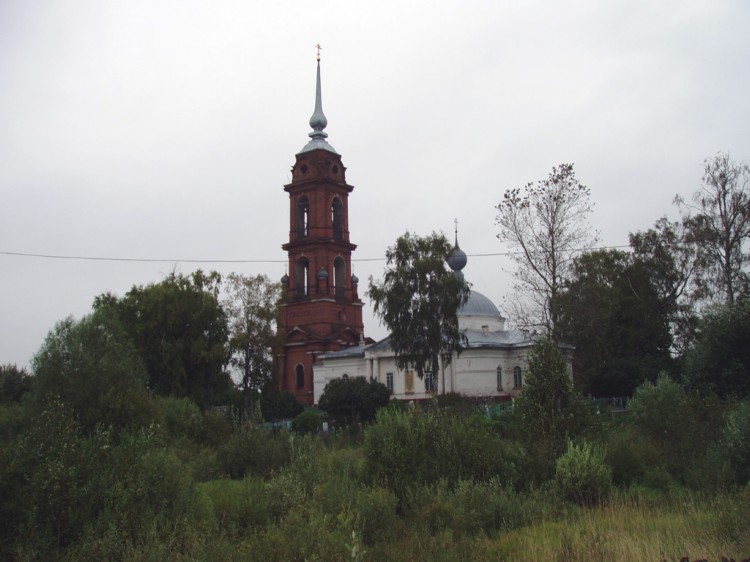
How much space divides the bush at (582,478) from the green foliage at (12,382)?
33673 mm

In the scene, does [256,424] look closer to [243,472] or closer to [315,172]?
[243,472]

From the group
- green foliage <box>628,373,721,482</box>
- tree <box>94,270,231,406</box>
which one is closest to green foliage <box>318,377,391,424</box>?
tree <box>94,270,231,406</box>

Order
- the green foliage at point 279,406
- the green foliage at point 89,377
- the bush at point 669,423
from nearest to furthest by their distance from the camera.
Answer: the green foliage at point 89,377 < the bush at point 669,423 < the green foliage at point 279,406

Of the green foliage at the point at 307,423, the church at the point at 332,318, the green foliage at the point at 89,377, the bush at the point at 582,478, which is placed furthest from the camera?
the church at the point at 332,318

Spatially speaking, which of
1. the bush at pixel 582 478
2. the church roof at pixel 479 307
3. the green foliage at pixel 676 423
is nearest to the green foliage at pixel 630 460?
the green foliage at pixel 676 423

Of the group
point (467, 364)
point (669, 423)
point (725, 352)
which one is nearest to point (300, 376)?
point (467, 364)

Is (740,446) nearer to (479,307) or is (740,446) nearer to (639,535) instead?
(639,535)

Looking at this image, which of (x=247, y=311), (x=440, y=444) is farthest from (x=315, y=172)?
(x=440, y=444)

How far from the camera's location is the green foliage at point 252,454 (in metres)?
20.7

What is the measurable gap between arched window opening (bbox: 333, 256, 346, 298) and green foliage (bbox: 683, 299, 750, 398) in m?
36.9

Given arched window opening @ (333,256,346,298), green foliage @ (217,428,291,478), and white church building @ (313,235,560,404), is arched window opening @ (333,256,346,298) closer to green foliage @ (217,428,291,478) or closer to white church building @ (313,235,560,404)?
white church building @ (313,235,560,404)

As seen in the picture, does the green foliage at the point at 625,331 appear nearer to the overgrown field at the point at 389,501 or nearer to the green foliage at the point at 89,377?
the overgrown field at the point at 389,501

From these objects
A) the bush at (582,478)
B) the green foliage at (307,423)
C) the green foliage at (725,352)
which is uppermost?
the green foliage at (725,352)

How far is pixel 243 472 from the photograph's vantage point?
21.0 metres
